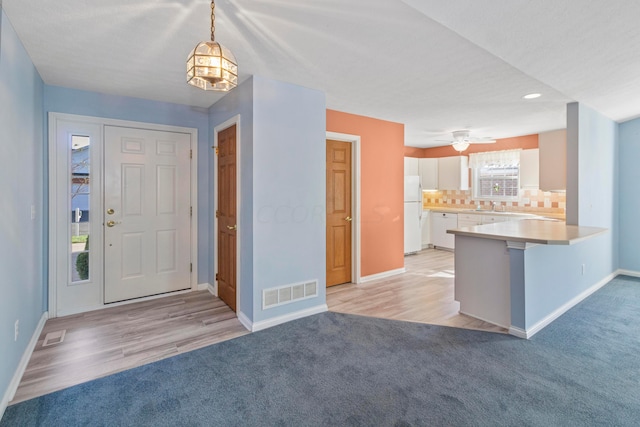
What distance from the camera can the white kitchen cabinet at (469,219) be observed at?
6359 millimetres

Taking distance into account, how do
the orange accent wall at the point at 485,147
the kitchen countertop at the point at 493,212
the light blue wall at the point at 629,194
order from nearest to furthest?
the light blue wall at the point at 629,194 → the kitchen countertop at the point at 493,212 → the orange accent wall at the point at 485,147

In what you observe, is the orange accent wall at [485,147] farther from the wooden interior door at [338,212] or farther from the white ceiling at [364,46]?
the wooden interior door at [338,212]

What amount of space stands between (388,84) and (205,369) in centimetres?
302

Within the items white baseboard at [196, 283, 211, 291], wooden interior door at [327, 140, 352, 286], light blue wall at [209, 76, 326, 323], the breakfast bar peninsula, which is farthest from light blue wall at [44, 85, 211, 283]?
the breakfast bar peninsula

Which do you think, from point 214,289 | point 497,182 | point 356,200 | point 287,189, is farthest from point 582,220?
point 214,289

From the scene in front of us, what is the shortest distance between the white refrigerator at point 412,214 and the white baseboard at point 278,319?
3396 mm

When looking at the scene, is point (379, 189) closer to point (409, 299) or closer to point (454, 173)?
point (409, 299)

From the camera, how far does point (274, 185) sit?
10.3 ft

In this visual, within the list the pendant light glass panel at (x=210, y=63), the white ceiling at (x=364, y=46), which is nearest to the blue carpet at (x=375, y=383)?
the pendant light glass panel at (x=210, y=63)

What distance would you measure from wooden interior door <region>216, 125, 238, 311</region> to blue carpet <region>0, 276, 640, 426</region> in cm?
91

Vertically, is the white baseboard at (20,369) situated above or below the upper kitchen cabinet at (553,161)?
below

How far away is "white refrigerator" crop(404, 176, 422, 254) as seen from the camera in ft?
21.1

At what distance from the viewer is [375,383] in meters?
2.21

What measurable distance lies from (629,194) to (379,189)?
372 cm
